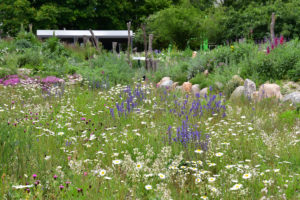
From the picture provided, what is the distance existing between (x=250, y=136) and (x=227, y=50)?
22.9ft

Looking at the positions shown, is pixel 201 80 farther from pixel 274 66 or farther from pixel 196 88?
pixel 274 66

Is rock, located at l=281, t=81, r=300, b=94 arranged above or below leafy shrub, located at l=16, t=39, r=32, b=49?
below

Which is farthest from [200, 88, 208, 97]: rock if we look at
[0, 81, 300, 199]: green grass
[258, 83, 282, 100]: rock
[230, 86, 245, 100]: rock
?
[0, 81, 300, 199]: green grass

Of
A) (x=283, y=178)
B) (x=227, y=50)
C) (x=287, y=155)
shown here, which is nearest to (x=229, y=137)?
(x=287, y=155)

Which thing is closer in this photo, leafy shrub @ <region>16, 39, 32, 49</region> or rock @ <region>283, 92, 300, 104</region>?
rock @ <region>283, 92, 300, 104</region>

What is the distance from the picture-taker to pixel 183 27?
21750 mm

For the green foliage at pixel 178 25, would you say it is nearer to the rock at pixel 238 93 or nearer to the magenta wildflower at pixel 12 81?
the magenta wildflower at pixel 12 81

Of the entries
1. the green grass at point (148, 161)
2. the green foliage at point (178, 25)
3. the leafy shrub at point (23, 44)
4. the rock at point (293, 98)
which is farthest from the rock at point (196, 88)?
the green foliage at point (178, 25)

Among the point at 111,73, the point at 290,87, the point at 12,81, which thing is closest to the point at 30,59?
the point at 12,81

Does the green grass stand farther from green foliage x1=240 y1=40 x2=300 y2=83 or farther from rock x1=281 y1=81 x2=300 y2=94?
green foliage x1=240 y1=40 x2=300 y2=83

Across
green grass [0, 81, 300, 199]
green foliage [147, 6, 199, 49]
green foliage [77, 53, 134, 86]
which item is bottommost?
green grass [0, 81, 300, 199]

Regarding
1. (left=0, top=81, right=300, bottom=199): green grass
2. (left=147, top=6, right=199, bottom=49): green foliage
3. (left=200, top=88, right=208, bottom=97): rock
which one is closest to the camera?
(left=0, top=81, right=300, bottom=199): green grass

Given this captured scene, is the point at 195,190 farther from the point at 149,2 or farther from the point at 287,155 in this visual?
the point at 149,2

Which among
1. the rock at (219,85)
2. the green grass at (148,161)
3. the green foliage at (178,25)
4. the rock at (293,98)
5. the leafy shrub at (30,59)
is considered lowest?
the green grass at (148,161)
